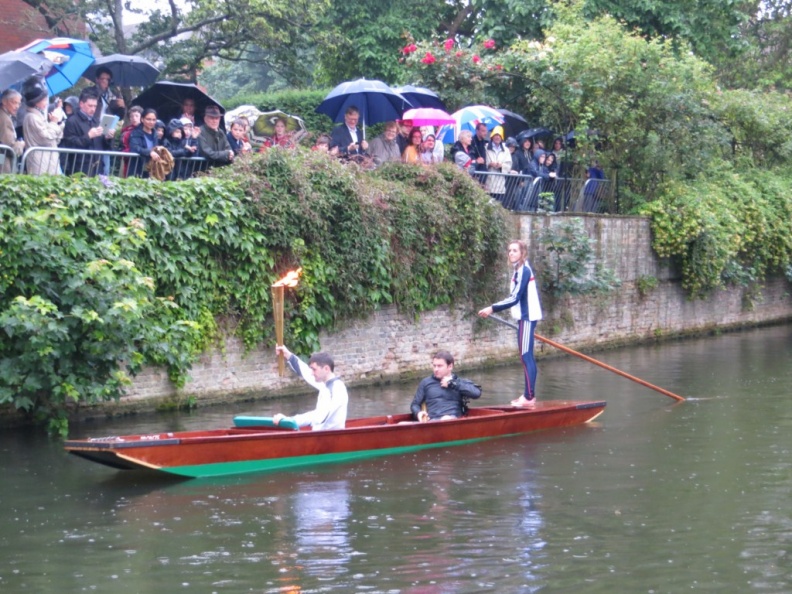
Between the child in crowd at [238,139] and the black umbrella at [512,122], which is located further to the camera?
the black umbrella at [512,122]

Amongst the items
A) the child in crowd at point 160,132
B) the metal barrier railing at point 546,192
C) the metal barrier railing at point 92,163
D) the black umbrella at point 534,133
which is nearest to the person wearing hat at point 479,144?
the metal barrier railing at point 546,192

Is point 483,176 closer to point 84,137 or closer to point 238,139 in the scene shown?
point 238,139

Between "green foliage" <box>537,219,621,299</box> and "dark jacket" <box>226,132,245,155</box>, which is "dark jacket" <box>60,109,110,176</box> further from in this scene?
"green foliage" <box>537,219,621,299</box>

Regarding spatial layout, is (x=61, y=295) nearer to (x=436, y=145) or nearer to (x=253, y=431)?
(x=253, y=431)

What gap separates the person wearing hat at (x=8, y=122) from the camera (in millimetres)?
12570

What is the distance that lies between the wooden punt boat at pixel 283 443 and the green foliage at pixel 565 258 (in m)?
6.81

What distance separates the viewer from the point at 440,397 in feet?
39.8

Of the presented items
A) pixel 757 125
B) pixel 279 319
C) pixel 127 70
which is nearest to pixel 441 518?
pixel 279 319

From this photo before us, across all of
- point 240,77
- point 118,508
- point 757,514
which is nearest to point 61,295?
point 118,508

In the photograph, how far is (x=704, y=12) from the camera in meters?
26.6

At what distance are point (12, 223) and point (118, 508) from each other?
3869 mm

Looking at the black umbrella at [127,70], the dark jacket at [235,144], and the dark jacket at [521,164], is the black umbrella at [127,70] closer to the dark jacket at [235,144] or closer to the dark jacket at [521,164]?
the dark jacket at [235,144]

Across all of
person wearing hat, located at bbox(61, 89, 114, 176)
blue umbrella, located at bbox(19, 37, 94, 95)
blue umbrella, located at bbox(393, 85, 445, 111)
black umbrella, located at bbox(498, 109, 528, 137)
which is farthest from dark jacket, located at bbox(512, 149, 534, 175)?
person wearing hat, located at bbox(61, 89, 114, 176)

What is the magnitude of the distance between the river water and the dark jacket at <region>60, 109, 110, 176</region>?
2974 millimetres
